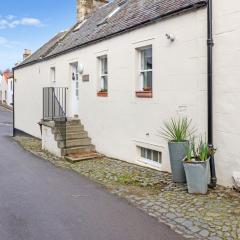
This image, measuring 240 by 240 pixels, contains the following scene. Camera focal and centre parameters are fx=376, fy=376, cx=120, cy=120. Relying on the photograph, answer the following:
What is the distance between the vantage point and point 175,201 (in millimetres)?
6797

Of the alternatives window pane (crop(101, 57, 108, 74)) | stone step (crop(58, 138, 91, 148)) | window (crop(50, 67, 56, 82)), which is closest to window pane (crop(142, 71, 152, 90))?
window pane (crop(101, 57, 108, 74))

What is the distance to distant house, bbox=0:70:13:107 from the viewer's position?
180ft

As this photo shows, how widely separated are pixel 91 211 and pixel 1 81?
61.4 meters

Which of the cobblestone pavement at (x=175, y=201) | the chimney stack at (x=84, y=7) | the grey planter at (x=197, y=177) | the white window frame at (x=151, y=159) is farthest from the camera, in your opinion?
the chimney stack at (x=84, y=7)

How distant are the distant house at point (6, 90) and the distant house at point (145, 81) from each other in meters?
39.3

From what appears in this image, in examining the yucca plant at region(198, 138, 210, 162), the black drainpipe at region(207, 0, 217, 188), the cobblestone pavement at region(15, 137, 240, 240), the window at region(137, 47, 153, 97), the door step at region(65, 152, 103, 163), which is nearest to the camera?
the cobblestone pavement at region(15, 137, 240, 240)

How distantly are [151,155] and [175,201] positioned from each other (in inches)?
139

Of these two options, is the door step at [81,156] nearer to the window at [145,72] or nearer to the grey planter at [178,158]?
the window at [145,72]

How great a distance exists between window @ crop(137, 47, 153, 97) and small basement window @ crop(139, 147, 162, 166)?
154 centimetres

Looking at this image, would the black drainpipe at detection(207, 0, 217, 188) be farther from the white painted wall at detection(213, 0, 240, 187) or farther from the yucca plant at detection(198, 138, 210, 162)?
the yucca plant at detection(198, 138, 210, 162)

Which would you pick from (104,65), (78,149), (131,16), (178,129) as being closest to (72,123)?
(78,149)

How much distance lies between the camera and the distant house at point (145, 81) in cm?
752

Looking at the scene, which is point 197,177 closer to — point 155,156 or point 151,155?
point 155,156

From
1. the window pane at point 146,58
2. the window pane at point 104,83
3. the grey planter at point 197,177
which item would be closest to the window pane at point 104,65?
the window pane at point 104,83
